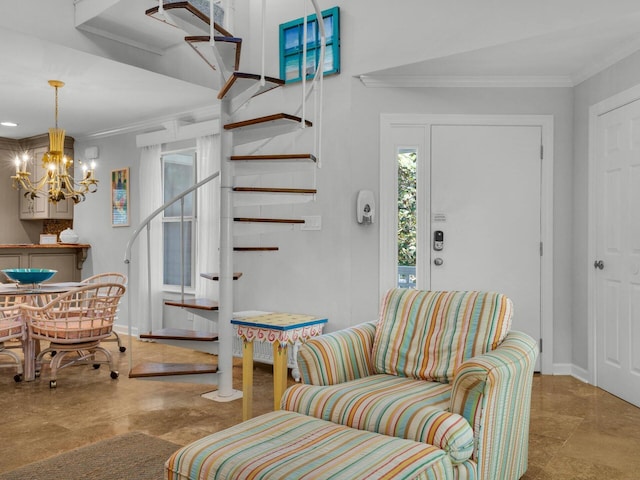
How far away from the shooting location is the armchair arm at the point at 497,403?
6.52 feet

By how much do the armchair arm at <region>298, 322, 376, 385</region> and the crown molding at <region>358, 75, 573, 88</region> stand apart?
224cm

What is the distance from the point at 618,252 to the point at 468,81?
1675mm

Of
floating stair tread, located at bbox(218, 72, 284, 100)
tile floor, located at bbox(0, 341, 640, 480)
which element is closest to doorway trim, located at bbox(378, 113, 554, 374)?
tile floor, located at bbox(0, 341, 640, 480)

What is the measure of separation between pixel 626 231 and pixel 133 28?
3901mm

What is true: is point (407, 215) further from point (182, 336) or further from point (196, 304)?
point (182, 336)

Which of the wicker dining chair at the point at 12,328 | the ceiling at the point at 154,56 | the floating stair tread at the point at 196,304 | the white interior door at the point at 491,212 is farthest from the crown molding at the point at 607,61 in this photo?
the wicker dining chair at the point at 12,328

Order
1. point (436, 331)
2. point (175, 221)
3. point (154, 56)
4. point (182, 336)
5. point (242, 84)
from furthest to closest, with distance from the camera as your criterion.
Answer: point (175, 221)
point (154, 56)
point (182, 336)
point (242, 84)
point (436, 331)

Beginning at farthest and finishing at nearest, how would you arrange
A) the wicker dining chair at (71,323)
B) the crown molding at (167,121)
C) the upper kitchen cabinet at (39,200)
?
the upper kitchen cabinet at (39,200) < the crown molding at (167,121) < the wicker dining chair at (71,323)

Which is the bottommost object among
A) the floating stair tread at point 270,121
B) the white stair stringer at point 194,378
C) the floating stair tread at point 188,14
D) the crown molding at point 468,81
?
the white stair stringer at point 194,378

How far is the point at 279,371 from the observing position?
3535 millimetres

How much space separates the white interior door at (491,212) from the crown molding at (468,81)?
0.33m

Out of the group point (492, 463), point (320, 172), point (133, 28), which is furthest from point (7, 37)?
point (492, 463)

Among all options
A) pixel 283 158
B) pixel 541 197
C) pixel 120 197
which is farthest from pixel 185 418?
pixel 120 197

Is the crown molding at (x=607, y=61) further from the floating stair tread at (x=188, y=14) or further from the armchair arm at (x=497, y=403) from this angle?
the floating stair tread at (x=188, y=14)
